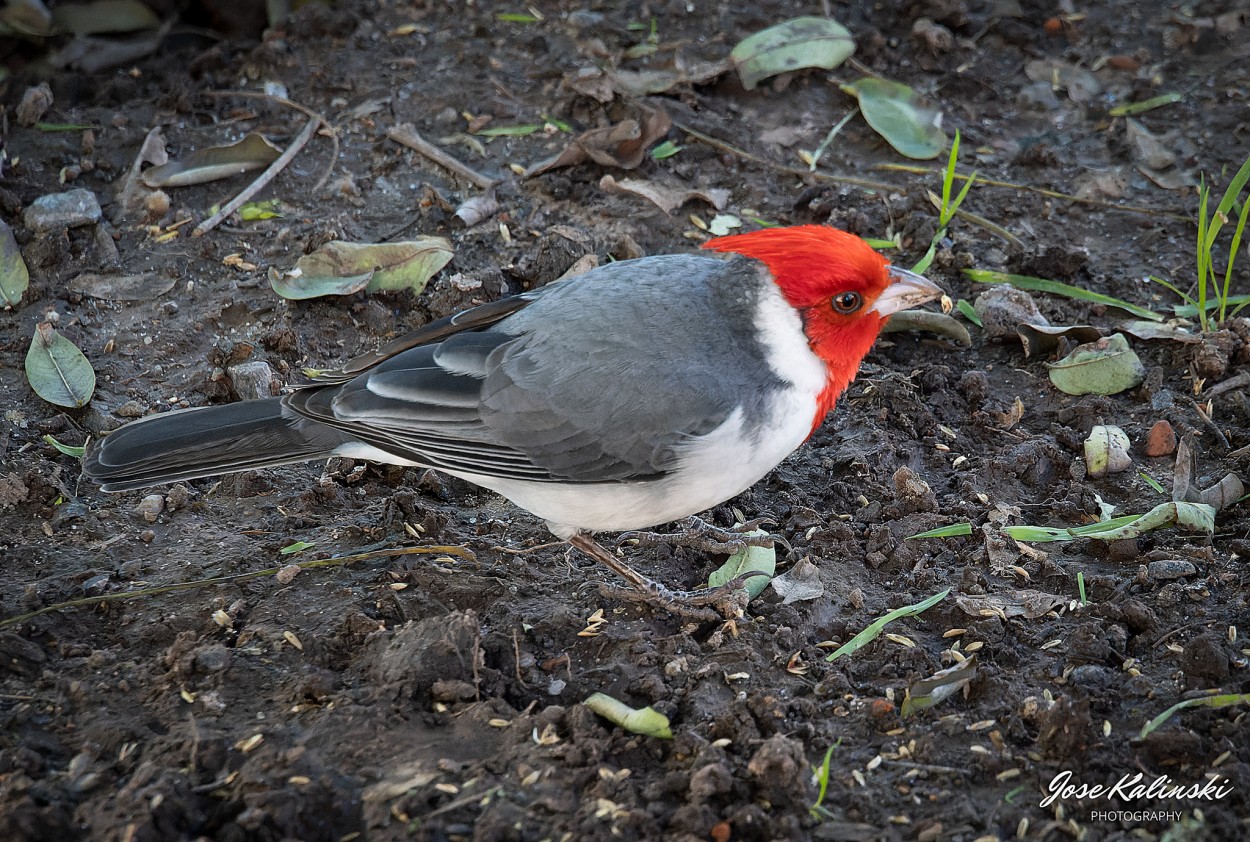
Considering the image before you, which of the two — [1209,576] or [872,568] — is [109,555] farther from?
[1209,576]

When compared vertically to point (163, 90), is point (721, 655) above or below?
below

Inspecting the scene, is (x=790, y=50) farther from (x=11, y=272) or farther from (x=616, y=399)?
(x=11, y=272)

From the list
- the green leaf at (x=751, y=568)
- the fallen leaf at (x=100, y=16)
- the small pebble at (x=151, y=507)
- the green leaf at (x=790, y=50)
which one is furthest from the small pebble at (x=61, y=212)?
the green leaf at (x=751, y=568)

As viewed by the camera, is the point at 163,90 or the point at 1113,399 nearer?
the point at 1113,399

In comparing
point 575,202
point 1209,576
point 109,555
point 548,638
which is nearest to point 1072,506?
point 1209,576

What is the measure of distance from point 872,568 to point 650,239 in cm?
197

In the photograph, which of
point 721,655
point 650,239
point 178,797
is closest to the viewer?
point 178,797

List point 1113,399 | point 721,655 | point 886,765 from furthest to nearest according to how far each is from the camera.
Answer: point 1113,399 < point 721,655 < point 886,765

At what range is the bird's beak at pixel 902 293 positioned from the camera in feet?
12.1

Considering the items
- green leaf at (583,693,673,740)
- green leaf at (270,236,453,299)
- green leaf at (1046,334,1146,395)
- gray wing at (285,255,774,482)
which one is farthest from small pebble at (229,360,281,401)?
green leaf at (1046,334,1146,395)

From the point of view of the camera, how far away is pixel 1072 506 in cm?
392

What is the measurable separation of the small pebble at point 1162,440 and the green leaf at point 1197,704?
1269 mm

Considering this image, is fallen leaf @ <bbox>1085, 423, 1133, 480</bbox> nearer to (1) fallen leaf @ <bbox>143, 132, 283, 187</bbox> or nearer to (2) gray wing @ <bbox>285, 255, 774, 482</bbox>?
(2) gray wing @ <bbox>285, 255, 774, 482</bbox>

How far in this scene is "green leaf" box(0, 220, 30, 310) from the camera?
15.7ft
